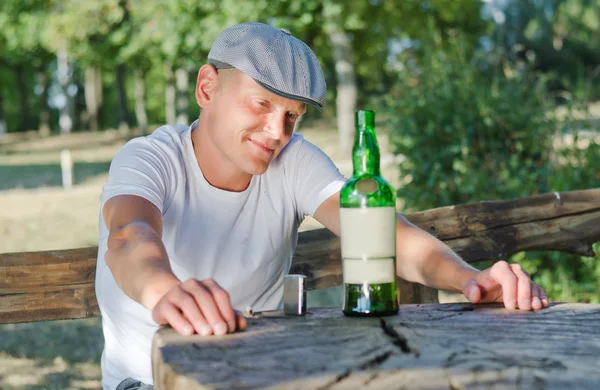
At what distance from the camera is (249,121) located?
2299mm

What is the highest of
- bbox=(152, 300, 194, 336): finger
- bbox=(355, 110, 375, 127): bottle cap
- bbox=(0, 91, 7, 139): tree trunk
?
bbox=(0, 91, 7, 139): tree trunk

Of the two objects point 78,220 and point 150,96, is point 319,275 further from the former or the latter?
point 150,96

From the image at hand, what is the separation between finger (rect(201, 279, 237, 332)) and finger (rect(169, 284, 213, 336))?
0.04 metres

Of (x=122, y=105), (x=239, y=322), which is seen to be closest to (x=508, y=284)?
(x=239, y=322)

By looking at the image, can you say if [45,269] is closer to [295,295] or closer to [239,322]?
[295,295]

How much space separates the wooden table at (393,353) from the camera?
4.45 ft

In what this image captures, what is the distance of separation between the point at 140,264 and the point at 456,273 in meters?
0.84

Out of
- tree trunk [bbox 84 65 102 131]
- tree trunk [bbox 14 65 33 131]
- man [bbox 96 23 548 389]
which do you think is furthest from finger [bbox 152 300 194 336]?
tree trunk [bbox 14 65 33 131]

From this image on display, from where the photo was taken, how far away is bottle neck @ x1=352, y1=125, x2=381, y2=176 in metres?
1.92

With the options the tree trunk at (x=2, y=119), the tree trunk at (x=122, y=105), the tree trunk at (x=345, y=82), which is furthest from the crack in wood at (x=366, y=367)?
the tree trunk at (x=2, y=119)

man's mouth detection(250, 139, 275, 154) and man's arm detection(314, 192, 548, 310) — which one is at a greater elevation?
man's mouth detection(250, 139, 275, 154)

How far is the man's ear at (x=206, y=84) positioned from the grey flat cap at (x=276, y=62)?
0.40 feet

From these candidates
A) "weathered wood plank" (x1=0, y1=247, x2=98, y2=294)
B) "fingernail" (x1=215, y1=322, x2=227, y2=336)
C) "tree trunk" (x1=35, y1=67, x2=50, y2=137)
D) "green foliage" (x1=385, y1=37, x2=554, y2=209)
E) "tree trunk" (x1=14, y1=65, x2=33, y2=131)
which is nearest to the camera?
"fingernail" (x1=215, y1=322, x2=227, y2=336)

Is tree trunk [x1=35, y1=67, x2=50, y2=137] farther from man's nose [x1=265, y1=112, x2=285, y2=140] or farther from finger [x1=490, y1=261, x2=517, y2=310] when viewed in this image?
finger [x1=490, y1=261, x2=517, y2=310]
